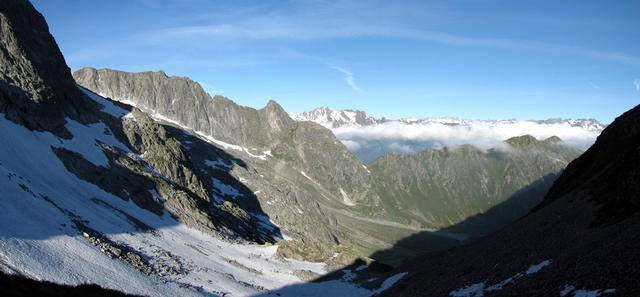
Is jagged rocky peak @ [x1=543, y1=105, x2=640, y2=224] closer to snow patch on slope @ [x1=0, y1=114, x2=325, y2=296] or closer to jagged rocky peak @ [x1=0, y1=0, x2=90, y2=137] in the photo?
snow patch on slope @ [x1=0, y1=114, x2=325, y2=296]

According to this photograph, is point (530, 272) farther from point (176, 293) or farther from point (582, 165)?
point (582, 165)

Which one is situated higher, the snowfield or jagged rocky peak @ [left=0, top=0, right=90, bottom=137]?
jagged rocky peak @ [left=0, top=0, right=90, bottom=137]

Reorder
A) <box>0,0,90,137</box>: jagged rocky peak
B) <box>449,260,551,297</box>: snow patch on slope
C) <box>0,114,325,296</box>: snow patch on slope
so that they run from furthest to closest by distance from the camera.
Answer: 1. <box>0,0,90,137</box>: jagged rocky peak
2. <box>0,114,325,296</box>: snow patch on slope
3. <box>449,260,551,297</box>: snow patch on slope

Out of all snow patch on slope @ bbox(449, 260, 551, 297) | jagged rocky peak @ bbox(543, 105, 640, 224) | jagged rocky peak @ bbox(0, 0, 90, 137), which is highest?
jagged rocky peak @ bbox(0, 0, 90, 137)

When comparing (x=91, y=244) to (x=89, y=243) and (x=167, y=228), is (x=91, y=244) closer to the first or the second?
(x=89, y=243)

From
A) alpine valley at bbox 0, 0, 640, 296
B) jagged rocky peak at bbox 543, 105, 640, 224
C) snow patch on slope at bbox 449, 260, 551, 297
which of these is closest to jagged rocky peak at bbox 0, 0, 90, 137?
alpine valley at bbox 0, 0, 640, 296

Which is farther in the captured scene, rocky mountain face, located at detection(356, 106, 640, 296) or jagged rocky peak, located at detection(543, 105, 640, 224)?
jagged rocky peak, located at detection(543, 105, 640, 224)

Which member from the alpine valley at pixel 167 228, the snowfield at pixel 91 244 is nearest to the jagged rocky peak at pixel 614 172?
the alpine valley at pixel 167 228

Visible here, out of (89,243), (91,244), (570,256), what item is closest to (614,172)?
(570,256)

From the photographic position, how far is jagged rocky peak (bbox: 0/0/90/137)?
279 feet

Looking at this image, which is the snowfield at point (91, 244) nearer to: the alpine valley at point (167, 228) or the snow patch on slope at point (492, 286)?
the alpine valley at point (167, 228)

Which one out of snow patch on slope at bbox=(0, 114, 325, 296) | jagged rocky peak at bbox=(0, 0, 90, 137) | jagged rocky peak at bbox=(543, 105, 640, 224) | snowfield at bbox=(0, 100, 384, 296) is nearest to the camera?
jagged rocky peak at bbox=(543, 105, 640, 224)

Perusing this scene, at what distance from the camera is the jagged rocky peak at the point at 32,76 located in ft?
279

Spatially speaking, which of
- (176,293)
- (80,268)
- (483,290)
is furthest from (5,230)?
(483,290)
